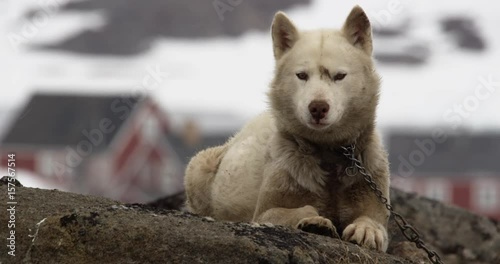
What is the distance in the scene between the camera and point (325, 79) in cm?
1148

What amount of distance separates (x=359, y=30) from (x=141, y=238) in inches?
131

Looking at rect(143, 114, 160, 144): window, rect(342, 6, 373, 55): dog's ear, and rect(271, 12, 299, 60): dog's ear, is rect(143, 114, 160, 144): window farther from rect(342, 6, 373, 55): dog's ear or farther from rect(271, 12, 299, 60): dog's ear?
rect(342, 6, 373, 55): dog's ear

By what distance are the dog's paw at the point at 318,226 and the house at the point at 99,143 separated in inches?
2801

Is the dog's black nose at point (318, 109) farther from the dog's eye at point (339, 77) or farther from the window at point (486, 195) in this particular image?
the window at point (486, 195)

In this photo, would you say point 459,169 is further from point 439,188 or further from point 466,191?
point 439,188

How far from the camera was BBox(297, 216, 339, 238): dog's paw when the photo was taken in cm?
1080

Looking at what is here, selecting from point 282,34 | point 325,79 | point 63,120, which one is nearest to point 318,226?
point 325,79

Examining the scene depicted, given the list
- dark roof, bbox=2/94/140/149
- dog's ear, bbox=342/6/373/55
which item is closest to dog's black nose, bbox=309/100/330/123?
dog's ear, bbox=342/6/373/55

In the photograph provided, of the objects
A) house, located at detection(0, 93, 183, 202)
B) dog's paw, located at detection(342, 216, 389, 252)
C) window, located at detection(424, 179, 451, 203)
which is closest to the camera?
dog's paw, located at detection(342, 216, 389, 252)

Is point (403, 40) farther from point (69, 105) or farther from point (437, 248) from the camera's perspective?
point (437, 248)

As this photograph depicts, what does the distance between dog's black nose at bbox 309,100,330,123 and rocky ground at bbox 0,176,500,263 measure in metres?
1.22

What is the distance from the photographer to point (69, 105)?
95.9 meters

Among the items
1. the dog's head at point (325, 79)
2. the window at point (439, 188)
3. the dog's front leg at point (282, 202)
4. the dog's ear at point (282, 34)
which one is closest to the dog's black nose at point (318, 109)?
the dog's head at point (325, 79)

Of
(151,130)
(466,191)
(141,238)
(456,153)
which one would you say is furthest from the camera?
(456,153)
